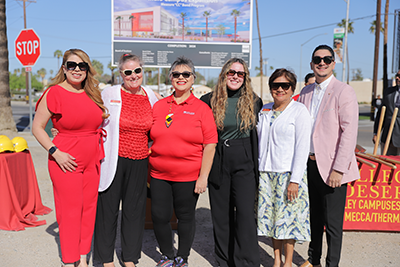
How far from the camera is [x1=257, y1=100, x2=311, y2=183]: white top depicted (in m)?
2.89

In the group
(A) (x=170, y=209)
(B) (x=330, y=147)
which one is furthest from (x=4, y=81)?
(B) (x=330, y=147)

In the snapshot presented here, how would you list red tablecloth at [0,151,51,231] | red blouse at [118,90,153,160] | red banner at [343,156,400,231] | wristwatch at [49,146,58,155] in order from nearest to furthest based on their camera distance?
wristwatch at [49,146,58,155] → red blouse at [118,90,153,160] → red banner at [343,156,400,231] → red tablecloth at [0,151,51,231]

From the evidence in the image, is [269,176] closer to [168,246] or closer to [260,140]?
[260,140]

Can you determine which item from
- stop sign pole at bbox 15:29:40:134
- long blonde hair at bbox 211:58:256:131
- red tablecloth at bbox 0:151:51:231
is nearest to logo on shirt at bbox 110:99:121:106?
long blonde hair at bbox 211:58:256:131

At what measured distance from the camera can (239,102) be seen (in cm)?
315

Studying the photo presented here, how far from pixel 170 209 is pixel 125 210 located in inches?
17.0

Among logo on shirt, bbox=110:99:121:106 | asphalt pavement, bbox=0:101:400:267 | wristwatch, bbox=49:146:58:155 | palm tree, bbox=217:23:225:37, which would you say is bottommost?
asphalt pavement, bbox=0:101:400:267

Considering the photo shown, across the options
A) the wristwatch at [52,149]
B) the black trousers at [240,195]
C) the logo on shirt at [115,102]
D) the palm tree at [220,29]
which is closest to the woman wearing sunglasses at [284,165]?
the black trousers at [240,195]

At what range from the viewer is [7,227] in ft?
13.8

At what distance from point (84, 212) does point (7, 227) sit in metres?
1.89

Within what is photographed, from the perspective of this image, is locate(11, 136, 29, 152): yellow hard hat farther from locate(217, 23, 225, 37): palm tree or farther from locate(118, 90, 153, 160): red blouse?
locate(217, 23, 225, 37): palm tree

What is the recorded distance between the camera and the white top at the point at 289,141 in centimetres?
289

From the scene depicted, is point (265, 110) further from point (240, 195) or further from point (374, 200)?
point (374, 200)

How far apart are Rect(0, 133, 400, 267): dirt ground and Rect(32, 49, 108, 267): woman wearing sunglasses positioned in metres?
0.80
